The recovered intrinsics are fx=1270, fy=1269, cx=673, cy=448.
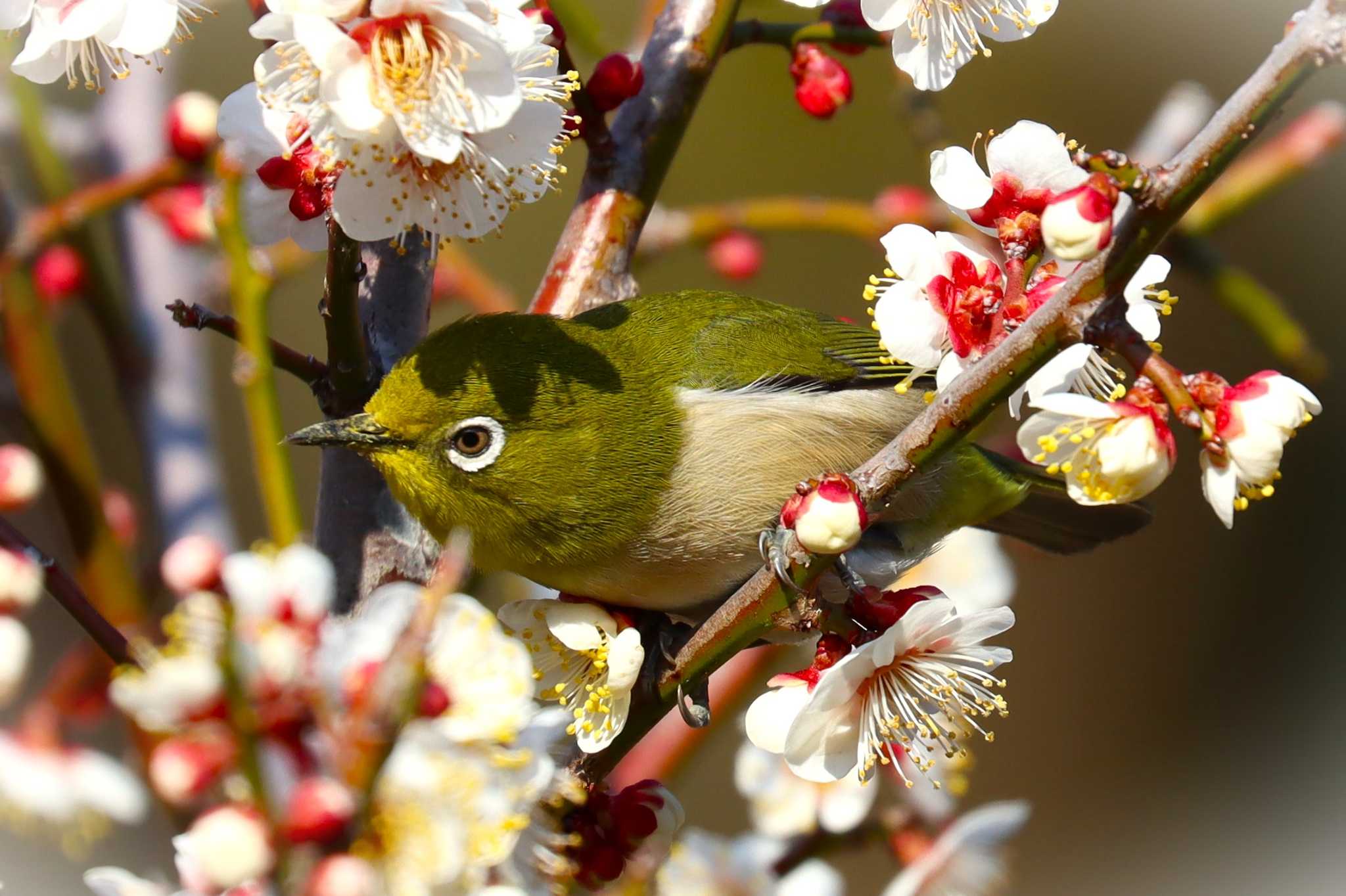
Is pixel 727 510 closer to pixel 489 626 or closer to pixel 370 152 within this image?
pixel 489 626

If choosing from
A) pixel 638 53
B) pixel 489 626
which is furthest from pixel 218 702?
pixel 638 53

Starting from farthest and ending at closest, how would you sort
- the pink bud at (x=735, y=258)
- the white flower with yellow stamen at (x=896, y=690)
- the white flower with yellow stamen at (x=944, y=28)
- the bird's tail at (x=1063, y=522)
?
1. the pink bud at (x=735, y=258)
2. the bird's tail at (x=1063, y=522)
3. the white flower with yellow stamen at (x=944, y=28)
4. the white flower with yellow stamen at (x=896, y=690)

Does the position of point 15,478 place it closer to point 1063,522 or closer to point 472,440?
point 472,440

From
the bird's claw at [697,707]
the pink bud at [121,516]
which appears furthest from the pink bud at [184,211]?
the bird's claw at [697,707]

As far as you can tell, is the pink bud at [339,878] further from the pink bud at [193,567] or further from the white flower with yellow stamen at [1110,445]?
the white flower with yellow stamen at [1110,445]

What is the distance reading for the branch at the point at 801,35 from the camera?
2318 mm

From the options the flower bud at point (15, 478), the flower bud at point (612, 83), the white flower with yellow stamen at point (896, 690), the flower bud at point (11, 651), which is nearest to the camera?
the flower bud at point (11, 651)

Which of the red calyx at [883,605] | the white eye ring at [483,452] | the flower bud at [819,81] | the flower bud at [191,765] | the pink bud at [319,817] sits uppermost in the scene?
the flower bud at [819,81]

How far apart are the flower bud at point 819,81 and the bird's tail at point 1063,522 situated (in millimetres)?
1223

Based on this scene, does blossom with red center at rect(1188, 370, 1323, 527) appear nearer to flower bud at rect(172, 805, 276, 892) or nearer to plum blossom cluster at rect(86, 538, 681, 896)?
plum blossom cluster at rect(86, 538, 681, 896)

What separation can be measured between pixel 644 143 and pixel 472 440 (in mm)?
688

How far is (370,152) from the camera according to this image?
179 cm

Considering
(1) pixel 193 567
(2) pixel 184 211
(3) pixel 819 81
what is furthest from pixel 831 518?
(2) pixel 184 211

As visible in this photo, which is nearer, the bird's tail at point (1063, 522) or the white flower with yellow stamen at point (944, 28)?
the white flower with yellow stamen at point (944, 28)
